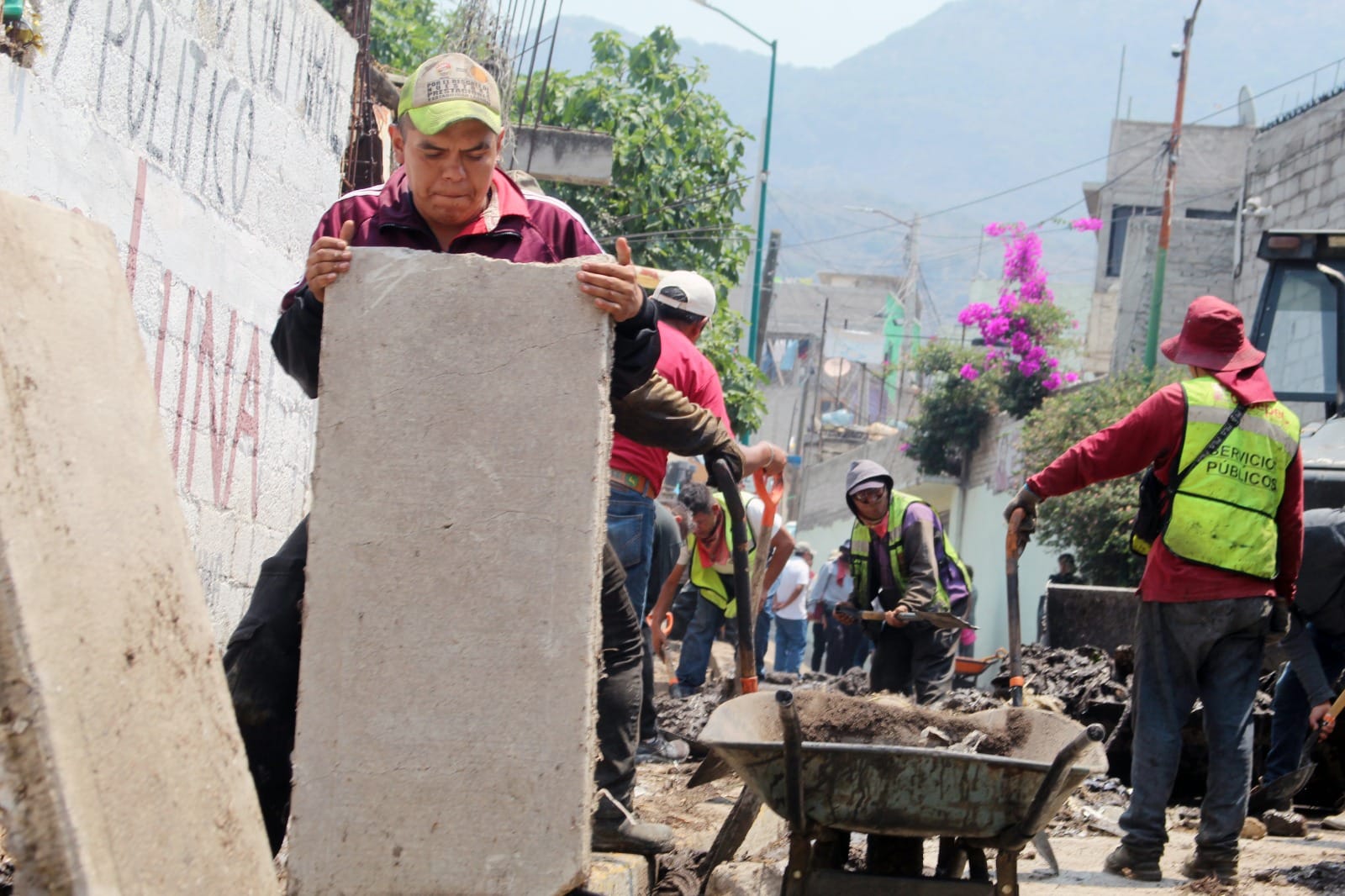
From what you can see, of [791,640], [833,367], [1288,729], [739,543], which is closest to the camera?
[739,543]

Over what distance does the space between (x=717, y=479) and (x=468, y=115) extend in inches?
51.9

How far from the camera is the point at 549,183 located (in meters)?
15.5

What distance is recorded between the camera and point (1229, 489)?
5.40 meters

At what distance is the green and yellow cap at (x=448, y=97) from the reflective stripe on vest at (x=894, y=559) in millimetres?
5054

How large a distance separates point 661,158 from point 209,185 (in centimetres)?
996

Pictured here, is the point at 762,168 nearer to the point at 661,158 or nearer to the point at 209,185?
the point at 661,158

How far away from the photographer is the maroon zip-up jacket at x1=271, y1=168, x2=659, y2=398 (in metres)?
3.51

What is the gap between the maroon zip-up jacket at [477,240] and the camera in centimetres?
351

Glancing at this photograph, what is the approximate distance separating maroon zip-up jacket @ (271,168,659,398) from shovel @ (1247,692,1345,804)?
4035mm

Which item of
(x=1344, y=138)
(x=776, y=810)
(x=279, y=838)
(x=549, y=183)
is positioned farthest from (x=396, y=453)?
(x=1344, y=138)

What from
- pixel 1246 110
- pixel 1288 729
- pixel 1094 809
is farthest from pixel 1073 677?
pixel 1246 110

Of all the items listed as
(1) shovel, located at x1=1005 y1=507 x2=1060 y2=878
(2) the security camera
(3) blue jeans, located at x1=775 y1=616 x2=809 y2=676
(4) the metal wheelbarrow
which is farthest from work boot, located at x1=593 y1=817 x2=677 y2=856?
(2) the security camera

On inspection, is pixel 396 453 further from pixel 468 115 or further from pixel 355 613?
pixel 468 115

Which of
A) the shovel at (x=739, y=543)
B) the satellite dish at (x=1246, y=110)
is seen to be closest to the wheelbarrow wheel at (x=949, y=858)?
the shovel at (x=739, y=543)
